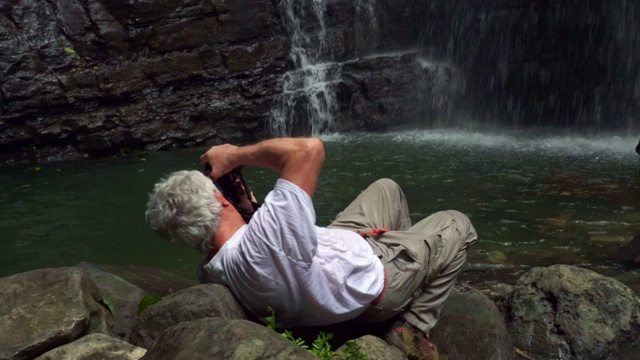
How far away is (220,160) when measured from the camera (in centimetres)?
340

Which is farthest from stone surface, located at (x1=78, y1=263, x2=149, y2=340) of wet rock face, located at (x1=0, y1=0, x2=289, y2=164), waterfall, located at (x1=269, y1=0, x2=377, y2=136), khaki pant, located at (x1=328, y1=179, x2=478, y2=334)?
waterfall, located at (x1=269, y1=0, x2=377, y2=136)

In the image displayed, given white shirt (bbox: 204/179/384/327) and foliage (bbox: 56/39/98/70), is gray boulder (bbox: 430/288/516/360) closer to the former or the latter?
white shirt (bbox: 204/179/384/327)

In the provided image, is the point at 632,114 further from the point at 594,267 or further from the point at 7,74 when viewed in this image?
the point at 7,74

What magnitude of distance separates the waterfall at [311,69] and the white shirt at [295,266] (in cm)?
1117

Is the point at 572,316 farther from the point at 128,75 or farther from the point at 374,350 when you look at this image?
the point at 128,75

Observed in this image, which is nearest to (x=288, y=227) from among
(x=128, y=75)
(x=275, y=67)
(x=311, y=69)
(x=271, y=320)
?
(x=271, y=320)

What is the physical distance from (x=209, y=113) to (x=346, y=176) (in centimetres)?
517

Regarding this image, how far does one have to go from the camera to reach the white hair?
3106mm

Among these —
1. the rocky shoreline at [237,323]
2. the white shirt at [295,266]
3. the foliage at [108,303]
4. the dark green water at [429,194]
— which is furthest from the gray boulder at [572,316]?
the foliage at [108,303]

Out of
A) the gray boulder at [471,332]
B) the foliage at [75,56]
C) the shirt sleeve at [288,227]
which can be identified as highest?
the foliage at [75,56]

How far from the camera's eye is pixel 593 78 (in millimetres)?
15078

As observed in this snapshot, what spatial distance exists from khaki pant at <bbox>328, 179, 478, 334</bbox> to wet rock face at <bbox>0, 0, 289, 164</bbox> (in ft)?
33.1

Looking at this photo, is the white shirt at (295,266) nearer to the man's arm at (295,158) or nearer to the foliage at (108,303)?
the man's arm at (295,158)

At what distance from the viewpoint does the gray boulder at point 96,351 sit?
120 inches
